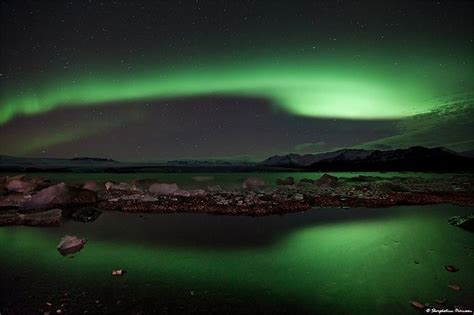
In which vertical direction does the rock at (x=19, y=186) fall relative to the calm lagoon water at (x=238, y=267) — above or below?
A: above

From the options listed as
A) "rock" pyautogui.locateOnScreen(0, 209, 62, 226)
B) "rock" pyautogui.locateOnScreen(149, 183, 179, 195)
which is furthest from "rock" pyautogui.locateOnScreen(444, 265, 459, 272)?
"rock" pyautogui.locateOnScreen(149, 183, 179, 195)

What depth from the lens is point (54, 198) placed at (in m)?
18.6

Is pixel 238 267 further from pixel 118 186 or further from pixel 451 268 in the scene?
pixel 118 186

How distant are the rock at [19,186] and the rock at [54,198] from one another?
10.7 metres

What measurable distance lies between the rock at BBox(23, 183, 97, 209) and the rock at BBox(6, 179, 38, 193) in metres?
10.7

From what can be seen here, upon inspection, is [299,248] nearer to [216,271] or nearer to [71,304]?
[216,271]

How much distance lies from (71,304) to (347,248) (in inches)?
343

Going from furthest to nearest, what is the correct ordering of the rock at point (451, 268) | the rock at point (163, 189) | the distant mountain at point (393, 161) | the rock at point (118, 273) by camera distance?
the distant mountain at point (393, 161) → the rock at point (163, 189) → the rock at point (451, 268) → the rock at point (118, 273)

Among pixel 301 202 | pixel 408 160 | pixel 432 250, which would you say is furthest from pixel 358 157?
pixel 432 250

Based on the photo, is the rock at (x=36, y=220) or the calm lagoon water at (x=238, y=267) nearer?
the calm lagoon water at (x=238, y=267)

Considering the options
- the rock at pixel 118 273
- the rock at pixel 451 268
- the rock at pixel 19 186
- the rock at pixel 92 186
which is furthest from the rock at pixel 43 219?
the rock at pixel 19 186

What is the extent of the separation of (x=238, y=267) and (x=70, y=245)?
20.0ft

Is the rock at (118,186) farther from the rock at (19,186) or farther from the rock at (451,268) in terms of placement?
the rock at (451,268)

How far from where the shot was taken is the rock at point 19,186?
27438 millimetres
